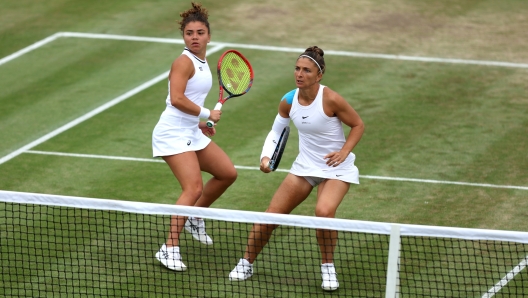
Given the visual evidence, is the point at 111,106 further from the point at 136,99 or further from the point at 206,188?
Answer: the point at 206,188

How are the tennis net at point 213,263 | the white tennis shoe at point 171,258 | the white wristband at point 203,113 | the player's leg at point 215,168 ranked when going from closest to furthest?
the tennis net at point 213,263 < the white tennis shoe at point 171,258 < the white wristband at point 203,113 < the player's leg at point 215,168

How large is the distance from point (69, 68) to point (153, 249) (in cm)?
763

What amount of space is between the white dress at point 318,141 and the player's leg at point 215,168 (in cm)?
91

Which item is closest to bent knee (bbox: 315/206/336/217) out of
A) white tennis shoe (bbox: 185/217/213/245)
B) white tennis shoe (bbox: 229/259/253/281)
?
white tennis shoe (bbox: 229/259/253/281)

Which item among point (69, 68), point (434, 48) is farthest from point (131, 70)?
point (434, 48)

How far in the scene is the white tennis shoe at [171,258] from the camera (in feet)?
31.0

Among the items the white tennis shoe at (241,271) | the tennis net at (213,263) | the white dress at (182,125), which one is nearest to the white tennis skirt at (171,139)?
the white dress at (182,125)

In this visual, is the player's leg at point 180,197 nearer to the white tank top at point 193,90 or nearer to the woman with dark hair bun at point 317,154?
the white tank top at point 193,90

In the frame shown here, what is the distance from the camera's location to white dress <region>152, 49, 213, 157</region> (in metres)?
9.66

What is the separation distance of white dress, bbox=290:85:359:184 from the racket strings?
1.20m

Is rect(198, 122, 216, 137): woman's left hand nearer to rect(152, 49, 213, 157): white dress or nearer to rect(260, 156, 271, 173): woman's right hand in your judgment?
rect(152, 49, 213, 157): white dress

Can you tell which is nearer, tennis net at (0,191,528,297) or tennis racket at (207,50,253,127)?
tennis net at (0,191,528,297)

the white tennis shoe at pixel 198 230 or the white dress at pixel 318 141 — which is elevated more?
the white dress at pixel 318 141

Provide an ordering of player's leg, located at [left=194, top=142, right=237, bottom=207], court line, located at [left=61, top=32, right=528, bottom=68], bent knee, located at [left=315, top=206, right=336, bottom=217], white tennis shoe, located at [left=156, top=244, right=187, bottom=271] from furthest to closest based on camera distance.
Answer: court line, located at [left=61, top=32, right=528, bottom=68]
player's leg, located at [left=194, top=142, right=237, bottom=207]
white tennis shoe, located at [left=156, top=244, right=187, bottom=271]
bent knee, located at [left=315, top=206, right=336, bottom=217]
